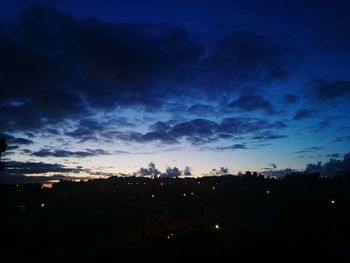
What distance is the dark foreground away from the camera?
35.6 metres

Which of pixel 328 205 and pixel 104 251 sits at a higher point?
pixel 328 205

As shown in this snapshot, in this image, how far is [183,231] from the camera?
59344 millimetres

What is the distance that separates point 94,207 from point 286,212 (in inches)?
1627

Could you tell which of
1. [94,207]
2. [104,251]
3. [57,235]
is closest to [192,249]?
[104,251]

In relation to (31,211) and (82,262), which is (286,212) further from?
(31,211)

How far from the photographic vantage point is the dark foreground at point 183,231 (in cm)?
3559

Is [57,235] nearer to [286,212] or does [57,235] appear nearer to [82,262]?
[82,262]

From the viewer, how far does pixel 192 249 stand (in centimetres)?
3788

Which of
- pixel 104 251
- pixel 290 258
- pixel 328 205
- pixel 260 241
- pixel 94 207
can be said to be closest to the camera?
pixel 290 258

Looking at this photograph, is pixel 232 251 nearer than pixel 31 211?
Yes

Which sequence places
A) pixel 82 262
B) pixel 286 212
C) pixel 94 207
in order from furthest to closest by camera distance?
pixel 94 207
pixel 286 212
pixel 82 262

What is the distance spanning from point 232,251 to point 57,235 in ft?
100

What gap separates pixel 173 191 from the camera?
12694cm

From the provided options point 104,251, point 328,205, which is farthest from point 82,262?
point 328,205
